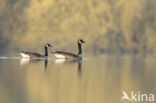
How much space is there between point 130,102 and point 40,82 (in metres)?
5.73

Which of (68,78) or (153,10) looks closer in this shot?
(68,78)

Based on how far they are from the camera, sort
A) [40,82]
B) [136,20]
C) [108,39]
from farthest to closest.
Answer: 1. [136,20]
2. [108,39]
3. [40,82]

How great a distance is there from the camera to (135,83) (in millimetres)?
19641

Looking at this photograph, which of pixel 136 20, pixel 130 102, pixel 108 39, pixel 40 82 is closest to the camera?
pixel 130 102

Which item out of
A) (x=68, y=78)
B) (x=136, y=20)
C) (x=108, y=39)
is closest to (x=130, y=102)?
(x=68, y=78)

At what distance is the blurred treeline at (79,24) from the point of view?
109000 millimetres

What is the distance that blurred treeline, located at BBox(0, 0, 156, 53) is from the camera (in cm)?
10900

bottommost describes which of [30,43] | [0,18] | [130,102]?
[130,102]

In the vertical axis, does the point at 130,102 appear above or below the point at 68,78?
below

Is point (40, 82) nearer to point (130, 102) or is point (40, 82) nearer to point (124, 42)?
point (130, 102)

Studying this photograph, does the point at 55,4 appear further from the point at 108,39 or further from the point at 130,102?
the point at 130,102

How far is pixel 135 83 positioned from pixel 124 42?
296ft

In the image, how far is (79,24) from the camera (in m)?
113

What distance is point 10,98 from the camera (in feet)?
48.4
